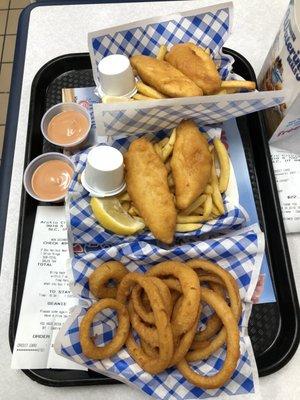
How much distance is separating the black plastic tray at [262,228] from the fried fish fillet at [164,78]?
25 centimetres

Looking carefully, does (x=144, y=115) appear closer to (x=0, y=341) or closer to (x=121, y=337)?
(x=121, y=337)

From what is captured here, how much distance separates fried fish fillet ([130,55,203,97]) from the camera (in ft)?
3.03

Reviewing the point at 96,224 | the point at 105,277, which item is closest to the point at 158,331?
the point at 105,277

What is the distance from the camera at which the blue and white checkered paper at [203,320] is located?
2.69 feet

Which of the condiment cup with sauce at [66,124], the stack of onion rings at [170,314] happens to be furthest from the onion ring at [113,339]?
the condiment cup with sauce at [66,124]

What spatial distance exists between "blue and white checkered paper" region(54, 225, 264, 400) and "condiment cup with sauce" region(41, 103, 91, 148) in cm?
32

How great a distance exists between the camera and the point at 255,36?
1264 millimetres

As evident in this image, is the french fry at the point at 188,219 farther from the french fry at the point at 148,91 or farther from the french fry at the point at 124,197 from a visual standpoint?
the french fry at the point at 148,91

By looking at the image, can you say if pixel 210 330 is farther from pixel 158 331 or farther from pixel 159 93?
pixel 159 93

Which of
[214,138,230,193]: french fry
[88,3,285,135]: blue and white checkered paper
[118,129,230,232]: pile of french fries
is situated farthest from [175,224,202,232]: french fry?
[88,3,285,135]: blue and white checkered paper

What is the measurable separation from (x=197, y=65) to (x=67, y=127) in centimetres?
37

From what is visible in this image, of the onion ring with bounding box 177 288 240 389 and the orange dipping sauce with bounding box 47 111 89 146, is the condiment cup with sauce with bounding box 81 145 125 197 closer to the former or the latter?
the orange dipping sauce with bounding box 47 111 89 146

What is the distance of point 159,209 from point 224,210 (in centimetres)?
15

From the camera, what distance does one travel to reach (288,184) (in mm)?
1059
